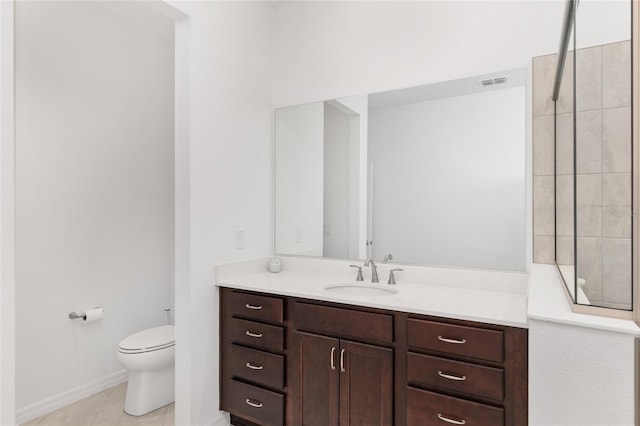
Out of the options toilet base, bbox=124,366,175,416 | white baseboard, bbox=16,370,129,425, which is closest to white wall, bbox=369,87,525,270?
toilet base, bbox=124,366,175,416

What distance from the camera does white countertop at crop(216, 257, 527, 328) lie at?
1572 millimetres

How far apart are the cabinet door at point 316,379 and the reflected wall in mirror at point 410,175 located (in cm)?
69

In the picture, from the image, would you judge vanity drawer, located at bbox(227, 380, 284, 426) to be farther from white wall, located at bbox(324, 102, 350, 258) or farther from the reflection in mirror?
the reflection in mirror

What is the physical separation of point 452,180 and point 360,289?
32.1 inches

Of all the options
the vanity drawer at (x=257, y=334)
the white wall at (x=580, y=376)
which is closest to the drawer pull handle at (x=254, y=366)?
the vanity drawer at (x=257, y=334)

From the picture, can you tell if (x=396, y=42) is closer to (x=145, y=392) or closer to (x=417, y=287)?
(x=417, y=287)

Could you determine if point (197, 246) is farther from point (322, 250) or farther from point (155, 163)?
point (155, 163)

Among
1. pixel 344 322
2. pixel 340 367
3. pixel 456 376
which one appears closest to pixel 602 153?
pixel 456 376

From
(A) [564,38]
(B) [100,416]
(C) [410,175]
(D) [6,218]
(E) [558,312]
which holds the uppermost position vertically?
(A) [564,38]

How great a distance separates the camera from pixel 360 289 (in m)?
2.18

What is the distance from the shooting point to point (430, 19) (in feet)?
7.00

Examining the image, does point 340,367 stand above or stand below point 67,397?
above

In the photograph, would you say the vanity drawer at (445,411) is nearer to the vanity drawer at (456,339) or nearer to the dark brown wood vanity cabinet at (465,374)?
the dark brown wood vanity cabinet at (465,374)

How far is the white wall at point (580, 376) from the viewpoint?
0.87 meters
